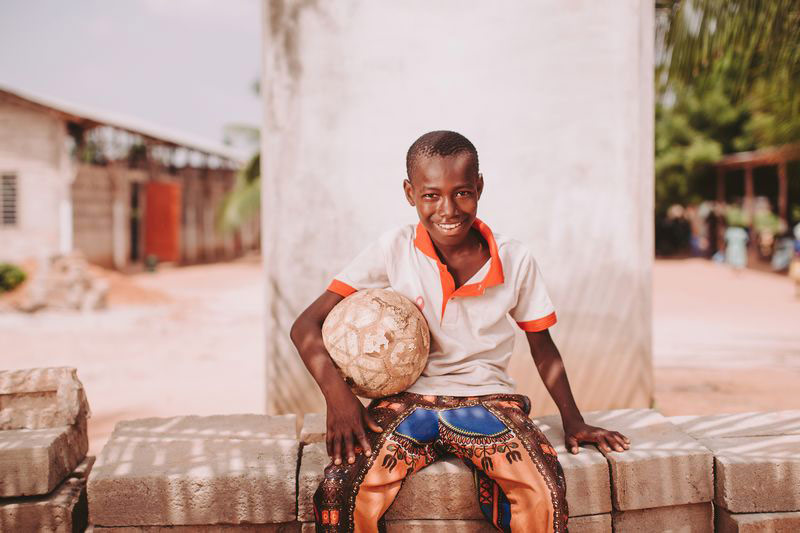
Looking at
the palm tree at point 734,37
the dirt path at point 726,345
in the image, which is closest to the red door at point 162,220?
the dirt path at point 726,345

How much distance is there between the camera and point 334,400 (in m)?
2.15

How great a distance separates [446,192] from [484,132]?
173 centimetres

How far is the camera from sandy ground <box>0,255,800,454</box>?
5.75 m

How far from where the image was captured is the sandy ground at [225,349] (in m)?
5.75

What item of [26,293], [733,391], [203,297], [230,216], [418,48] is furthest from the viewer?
[230,216]

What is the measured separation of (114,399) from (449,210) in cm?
488

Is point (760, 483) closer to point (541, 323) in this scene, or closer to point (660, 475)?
point (660, 475)

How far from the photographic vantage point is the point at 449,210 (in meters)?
2.18

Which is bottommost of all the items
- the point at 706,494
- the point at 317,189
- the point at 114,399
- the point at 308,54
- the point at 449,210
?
the point at 114,399

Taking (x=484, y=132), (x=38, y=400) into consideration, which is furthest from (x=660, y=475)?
(x=38, y=400)

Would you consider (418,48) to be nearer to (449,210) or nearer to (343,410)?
(449,210)

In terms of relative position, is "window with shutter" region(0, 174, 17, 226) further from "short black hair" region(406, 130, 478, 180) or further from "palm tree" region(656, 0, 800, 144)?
"short black hair" region(406, 130, 478, 180)

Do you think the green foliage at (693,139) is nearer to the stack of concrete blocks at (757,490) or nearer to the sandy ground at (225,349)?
the sandy ground at (225,349)

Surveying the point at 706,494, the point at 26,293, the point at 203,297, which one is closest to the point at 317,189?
the point at 706,494
